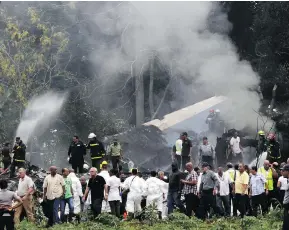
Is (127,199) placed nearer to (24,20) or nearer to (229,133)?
(229,133)

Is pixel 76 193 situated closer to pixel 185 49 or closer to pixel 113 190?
pixel 113 190

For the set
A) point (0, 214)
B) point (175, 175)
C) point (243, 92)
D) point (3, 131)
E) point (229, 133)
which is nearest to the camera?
point (0, 214)

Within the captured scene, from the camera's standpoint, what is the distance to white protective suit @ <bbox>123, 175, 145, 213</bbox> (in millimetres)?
15781

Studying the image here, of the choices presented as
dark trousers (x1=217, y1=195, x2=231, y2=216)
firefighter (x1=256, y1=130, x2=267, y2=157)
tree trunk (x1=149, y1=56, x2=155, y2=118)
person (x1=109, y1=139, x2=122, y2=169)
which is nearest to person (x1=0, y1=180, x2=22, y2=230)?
dark trousers (x1=217, y1=195, x2=231, y2=216)

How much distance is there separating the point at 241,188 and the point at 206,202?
1.04m

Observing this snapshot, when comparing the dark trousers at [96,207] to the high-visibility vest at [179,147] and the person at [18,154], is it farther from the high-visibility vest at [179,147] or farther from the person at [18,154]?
the high-visibility vest at [179,147]

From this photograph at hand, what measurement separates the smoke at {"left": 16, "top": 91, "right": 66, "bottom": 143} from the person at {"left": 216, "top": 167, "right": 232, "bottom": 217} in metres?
14.6

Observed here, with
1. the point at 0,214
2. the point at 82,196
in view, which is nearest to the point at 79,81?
the point at 82,196

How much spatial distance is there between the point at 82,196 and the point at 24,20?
16.1 meters

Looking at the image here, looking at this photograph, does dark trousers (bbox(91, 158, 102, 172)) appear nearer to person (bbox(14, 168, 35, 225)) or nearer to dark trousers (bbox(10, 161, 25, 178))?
dark trousers (bbox(10, 161, 25, 178))

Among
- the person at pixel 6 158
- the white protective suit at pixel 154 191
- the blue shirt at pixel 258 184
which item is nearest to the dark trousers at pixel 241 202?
the blue shirt at pixel 258 184

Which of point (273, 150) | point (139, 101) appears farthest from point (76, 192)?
point (139, 101)

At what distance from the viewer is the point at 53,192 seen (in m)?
15.0

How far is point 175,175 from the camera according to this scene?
1563 cm
